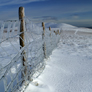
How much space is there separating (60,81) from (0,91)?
1.40 meters

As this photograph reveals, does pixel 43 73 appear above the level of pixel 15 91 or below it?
below

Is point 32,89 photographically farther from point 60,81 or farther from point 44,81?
point 60,81

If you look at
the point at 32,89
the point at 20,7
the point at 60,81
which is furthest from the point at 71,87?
the point at 20,7

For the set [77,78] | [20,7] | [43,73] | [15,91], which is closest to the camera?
[15,91]

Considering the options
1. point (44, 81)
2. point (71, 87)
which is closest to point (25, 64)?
point (44, 81)

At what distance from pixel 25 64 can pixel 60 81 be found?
102 cm

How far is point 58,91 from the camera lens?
2.21 metres

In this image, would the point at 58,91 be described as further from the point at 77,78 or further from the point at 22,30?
the point at 22,30

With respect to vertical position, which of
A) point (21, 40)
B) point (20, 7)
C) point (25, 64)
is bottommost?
point (25, 64)

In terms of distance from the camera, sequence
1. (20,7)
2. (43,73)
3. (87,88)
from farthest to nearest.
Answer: (43,73)
(87,88)
(20,7)

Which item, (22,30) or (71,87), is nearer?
(22,30)

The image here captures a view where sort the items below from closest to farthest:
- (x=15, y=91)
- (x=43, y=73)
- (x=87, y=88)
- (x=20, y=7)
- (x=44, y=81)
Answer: (x=15, y=91)
(x=20, y=7)
(x=87, y=88)
(x=44, y=81)
(x=43, y=73)

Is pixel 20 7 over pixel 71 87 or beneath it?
over

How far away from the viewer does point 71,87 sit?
2.34 m
